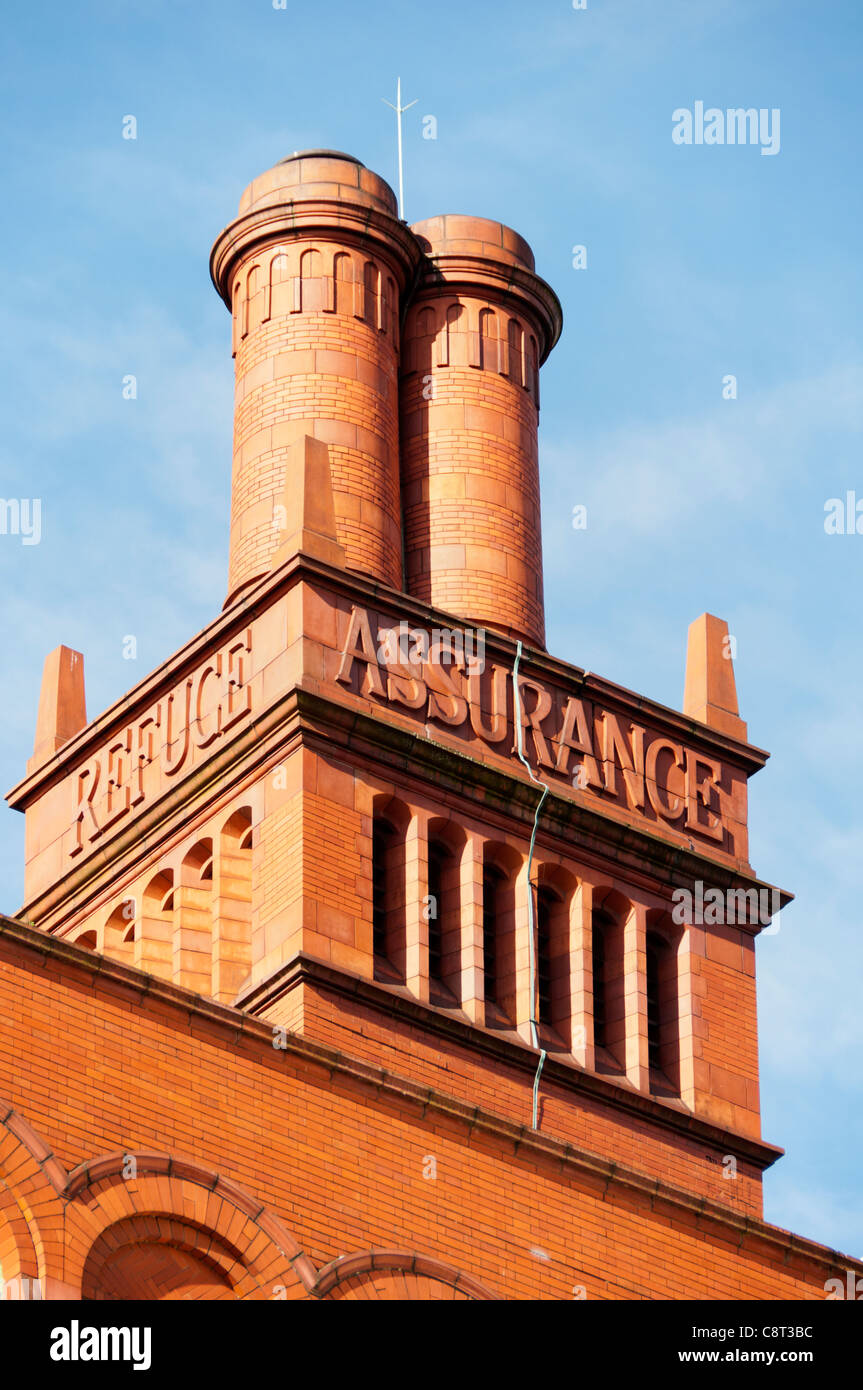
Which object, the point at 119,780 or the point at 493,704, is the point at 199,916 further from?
the point at 493,704

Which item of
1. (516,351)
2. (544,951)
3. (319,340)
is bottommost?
(544,951)

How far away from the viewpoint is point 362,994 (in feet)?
151

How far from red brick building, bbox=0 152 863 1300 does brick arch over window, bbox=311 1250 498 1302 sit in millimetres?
40

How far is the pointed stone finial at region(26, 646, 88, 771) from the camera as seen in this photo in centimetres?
5262

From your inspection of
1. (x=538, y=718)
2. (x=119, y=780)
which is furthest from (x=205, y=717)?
(x=538, y=718)

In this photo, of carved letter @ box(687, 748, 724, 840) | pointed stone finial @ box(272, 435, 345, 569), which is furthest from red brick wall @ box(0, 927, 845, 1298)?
pointed stone finial @ box(272, 435, 345, 569)

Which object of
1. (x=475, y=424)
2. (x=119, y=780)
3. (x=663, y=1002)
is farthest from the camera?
(x=475, y=424)

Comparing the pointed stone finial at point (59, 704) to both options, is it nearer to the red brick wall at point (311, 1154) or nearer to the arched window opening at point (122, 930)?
the arched window opening at point (122, 930)

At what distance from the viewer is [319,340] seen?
53031mm

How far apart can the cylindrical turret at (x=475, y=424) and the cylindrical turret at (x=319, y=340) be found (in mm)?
641

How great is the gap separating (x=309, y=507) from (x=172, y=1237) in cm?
1493

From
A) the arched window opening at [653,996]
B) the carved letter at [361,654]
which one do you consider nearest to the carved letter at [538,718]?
the carved letter at [361,654]

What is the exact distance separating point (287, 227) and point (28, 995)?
65.4ft

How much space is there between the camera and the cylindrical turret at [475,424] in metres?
53.0
